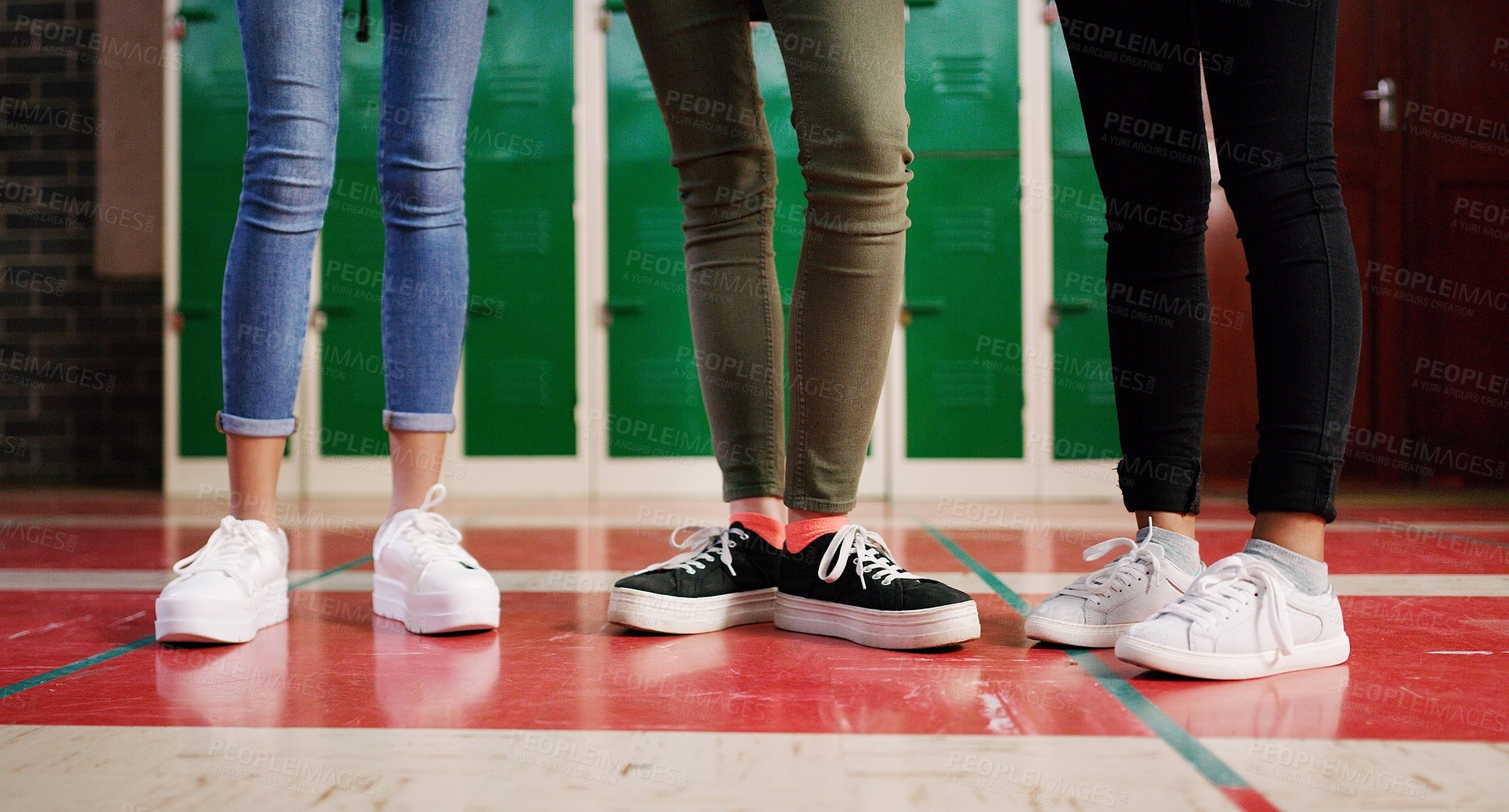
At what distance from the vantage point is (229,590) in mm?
1047

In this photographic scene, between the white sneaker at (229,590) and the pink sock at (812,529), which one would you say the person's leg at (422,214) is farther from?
the pink sock at (812,529)

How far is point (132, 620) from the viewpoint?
1193mm

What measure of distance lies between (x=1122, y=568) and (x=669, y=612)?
448mm

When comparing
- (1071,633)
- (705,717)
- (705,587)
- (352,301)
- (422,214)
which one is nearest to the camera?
(705,717)

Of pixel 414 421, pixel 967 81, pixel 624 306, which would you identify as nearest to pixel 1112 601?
pixel 414 421

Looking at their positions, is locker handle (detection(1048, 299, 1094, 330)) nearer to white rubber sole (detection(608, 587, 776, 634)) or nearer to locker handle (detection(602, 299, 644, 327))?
locker handle (detection(602, 299, 644, 327))

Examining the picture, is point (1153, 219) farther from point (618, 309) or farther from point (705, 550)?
point (618, 309)

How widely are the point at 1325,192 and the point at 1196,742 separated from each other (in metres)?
0.52

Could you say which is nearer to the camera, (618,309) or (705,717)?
(705,717)

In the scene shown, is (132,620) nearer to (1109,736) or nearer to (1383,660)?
(1109,736)

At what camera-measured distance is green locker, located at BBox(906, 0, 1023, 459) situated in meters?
3.23

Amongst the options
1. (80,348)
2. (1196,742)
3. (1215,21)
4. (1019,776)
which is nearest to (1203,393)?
(1215,21)

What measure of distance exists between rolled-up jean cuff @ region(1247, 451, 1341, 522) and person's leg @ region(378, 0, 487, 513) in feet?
2.82

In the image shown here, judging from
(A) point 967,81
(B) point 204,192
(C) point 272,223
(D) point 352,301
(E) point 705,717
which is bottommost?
(E) point 705,717
